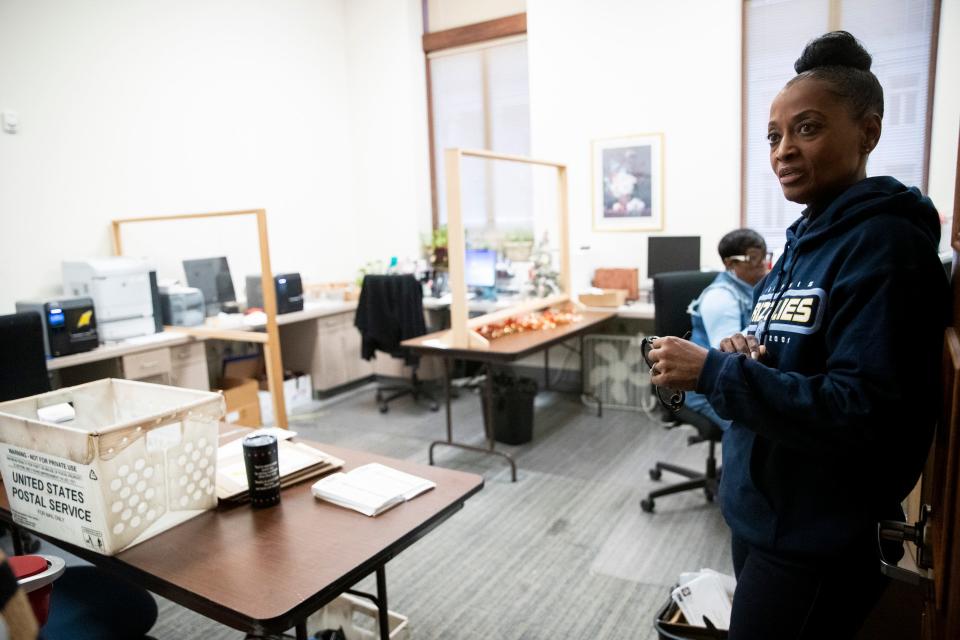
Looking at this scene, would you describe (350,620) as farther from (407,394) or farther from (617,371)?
(407,394)

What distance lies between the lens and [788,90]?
1018mm

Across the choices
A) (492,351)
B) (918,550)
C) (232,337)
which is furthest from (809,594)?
(232,337)

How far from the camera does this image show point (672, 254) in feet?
14.3

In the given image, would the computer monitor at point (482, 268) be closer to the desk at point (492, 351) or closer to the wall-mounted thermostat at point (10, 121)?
the desk at point (492, 351)

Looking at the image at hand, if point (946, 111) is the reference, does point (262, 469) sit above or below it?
below

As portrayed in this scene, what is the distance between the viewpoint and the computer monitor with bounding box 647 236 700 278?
4312mm

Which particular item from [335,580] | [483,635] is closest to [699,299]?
[483,635]

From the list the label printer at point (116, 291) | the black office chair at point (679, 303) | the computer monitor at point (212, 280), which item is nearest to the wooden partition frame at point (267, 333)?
the label printer at point (116, 291)

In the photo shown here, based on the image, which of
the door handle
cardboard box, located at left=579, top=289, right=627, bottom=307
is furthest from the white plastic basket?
cardboard box, located at left=579, top=289, right=627, bottom=307

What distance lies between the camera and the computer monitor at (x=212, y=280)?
14.3 ft

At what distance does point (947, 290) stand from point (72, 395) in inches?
71.3

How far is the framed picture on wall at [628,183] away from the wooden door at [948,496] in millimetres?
3797

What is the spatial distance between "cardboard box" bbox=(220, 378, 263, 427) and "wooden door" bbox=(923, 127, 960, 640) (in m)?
3.79

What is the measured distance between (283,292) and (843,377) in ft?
13.5
